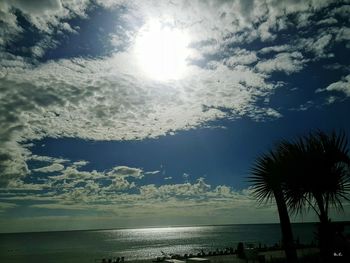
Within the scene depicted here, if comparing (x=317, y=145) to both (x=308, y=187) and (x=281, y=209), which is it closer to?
(x=308, y=187)

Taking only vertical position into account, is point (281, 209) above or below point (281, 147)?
below

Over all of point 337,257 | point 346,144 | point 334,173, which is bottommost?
point 337,257

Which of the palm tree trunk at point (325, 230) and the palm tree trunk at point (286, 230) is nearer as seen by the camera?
the palm tree trunk at point (325, 230)

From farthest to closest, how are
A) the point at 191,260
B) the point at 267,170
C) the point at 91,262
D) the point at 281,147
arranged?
the point at 91,262
the point at 191,260
the point at 267,170
the point at 281,147

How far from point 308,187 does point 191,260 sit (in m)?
11.7

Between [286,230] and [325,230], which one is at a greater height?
[286,230]

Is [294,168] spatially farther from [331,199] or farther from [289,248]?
[289,248]

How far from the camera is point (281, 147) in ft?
43.0

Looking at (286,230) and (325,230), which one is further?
(286,230)

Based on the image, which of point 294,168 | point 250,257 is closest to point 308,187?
point 294,168

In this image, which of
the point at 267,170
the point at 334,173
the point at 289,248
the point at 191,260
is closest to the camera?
the point at 334,173

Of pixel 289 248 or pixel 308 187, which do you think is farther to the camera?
pixel 289 248

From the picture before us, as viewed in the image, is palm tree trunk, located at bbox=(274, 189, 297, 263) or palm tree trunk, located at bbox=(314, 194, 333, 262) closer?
palm tree trunk, located at bbox=(314, 194, 333, 262)

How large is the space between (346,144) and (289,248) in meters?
6.48
